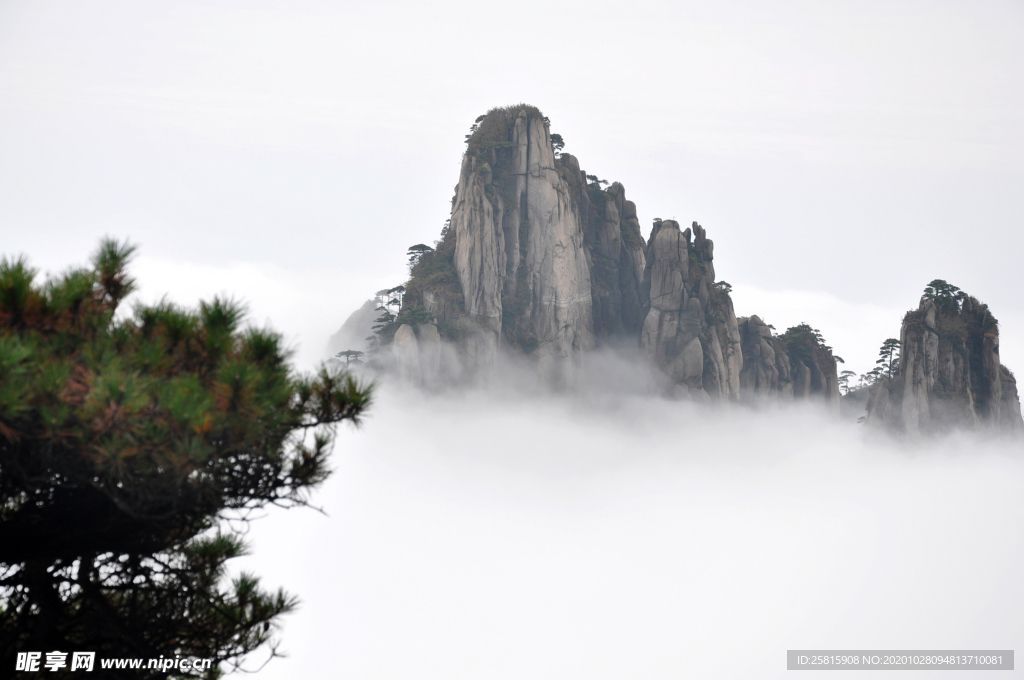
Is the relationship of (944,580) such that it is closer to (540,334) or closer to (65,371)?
(540,334)

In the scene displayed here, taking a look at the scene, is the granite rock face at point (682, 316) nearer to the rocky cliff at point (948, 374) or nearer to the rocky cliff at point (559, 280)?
the rocky cliff at point (559, 280)

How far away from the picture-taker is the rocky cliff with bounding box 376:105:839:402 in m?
62.6

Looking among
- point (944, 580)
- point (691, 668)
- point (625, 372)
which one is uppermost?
point (625, 372)

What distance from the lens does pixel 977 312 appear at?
2670 inches

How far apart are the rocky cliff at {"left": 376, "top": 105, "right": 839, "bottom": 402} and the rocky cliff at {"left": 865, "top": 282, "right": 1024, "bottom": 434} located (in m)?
13.0

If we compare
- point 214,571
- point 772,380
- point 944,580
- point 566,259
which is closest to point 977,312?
point 772,380

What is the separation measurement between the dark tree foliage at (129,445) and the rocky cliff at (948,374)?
69597 millimetres

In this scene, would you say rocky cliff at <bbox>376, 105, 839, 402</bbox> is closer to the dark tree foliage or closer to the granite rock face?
the granite rock face

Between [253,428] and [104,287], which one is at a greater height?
[104,287]

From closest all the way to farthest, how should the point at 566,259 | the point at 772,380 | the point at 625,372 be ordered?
the point at 566,259 → the point at 625,372 → the point at 772,380

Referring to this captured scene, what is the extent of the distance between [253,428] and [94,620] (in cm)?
240

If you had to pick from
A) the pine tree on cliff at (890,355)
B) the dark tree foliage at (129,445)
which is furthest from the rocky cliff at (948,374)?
the dark tree foliage at (129,445)

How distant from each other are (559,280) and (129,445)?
6141cm

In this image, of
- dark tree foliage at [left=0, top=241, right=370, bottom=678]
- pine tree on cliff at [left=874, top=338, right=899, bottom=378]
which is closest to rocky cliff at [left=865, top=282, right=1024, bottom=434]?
pine tree on cliff at [left=874, top=338, right=899, bottom=378]
